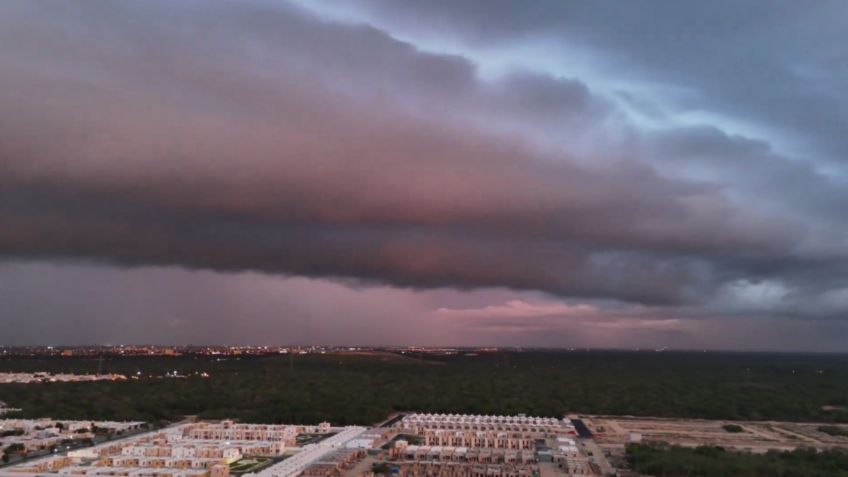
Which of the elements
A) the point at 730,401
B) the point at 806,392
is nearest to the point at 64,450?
the point at 730,401

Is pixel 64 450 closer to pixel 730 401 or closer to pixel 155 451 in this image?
pixel 155 451

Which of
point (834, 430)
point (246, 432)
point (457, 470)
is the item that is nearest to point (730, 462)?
point (457, 470)

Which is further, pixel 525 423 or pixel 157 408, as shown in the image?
pixel 157 408

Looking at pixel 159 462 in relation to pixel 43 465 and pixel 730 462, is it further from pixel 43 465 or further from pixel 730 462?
pixel 730 462

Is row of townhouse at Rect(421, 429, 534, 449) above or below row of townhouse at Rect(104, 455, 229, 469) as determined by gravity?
above

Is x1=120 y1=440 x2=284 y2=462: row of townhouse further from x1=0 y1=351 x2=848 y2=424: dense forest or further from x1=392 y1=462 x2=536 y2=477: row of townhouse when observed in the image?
x1=0 y1=351 x2=848 y2=424: dense forest

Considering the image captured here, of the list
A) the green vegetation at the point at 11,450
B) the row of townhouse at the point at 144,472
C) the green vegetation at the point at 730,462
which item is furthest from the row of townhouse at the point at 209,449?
the green vegetation at the point at 730,462

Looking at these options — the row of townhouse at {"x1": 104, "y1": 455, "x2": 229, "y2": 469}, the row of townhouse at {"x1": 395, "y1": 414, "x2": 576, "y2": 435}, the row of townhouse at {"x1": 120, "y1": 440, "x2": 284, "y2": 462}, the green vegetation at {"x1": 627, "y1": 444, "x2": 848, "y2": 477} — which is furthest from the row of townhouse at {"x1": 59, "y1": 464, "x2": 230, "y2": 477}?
the green vegetation at {"x1": 627, "y1": 444, "x2": 848, "y2": 477}
